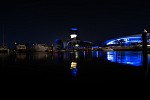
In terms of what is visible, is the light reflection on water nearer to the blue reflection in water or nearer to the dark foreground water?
the blue reflection in water

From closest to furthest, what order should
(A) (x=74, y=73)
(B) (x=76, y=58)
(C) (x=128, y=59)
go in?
(A) (x=74, y=73), (C) (x=128, y=59), (B) (x=76, y=58)

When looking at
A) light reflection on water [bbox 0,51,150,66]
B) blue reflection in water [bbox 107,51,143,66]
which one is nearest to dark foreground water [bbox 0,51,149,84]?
blue reflection in water [bbox 107,51,143,66]

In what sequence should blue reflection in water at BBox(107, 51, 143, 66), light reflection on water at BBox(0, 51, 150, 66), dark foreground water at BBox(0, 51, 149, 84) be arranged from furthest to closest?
light reflection on water at BBox(0, 51, 150, 66)
blue reflection in water at BBox(107, 51, 143, 66)
dark foreground water at BBox(0, 51, 149, 84)

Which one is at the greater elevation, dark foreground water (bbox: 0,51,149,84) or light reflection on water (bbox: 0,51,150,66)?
light reflection on water (bbox: 0,51,150,66)

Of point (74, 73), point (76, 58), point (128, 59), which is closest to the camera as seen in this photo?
point (74, 73)

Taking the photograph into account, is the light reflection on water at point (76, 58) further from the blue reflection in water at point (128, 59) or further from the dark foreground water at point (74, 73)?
the dark foreground water at point (74, 73)

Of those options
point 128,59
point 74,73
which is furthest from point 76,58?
point 74,73

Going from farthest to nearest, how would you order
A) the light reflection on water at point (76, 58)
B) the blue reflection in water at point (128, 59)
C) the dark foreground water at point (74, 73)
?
the light reflection on water at point (76, 58)
the blue reflection in water at point (128, 59)
the dark foreground water at point (74, 73)

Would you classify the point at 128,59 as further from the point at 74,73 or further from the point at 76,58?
the point at 74,73

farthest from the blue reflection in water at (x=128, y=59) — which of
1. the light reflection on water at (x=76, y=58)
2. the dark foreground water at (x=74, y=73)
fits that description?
the dark foreground water at (x=74, y=73)

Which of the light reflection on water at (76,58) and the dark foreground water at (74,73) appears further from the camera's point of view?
the light reflection on water at (76,58)

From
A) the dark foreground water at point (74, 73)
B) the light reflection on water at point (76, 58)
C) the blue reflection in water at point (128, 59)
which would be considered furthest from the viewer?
the light reflection on water at point (76, 58)

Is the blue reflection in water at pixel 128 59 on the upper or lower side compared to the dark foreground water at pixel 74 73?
upper

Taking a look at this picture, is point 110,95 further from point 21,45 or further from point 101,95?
point 21,45
